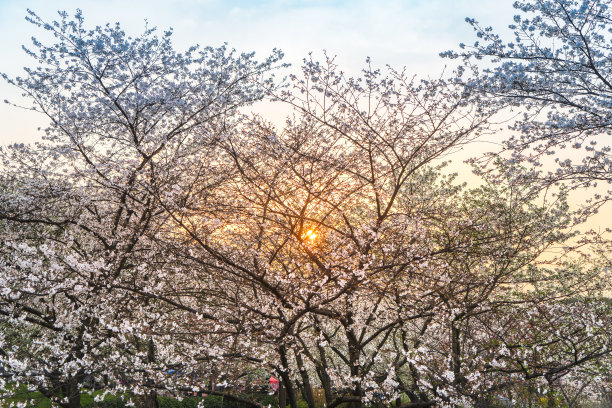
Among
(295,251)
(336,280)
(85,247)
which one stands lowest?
(336,280)

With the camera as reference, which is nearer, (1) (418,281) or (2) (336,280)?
(2) (336,280)

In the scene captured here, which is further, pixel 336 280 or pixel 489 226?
pixel 489 226

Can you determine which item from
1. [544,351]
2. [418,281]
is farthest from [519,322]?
[418,281]

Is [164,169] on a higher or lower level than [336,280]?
higher

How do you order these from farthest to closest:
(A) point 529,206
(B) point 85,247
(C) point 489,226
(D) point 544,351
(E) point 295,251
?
(A) point 529,206 → (B) point 85,247 → (C) point 489,226 → (E) point 295,251 → (D) point 544,351

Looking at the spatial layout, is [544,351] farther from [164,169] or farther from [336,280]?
[164,169]

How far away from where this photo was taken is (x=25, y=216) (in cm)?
1071

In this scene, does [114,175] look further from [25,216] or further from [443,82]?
[443,82]

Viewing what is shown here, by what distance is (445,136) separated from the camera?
30.3 feet

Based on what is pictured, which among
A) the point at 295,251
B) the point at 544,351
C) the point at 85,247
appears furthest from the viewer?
the point at 85,247

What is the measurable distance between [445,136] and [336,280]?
387cm

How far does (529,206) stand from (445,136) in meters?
10.3

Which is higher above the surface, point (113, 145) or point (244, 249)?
point (113, 145)

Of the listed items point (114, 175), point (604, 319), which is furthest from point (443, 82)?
point (114, 175)
